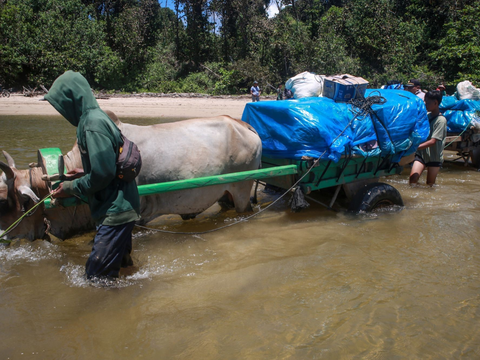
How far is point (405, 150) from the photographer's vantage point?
18.4 ft

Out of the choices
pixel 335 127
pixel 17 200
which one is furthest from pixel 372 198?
pixel 17 200

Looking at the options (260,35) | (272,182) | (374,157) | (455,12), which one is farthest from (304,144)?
(260,35)

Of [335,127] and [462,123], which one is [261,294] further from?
[462,123]

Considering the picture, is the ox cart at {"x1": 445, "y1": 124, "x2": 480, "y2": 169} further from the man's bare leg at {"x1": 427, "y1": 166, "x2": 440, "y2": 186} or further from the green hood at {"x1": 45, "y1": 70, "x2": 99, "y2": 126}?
the green hood at {"x1": 45, "y1": 70, "x2": 99, "y2": 126}

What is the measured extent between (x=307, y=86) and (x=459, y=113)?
15.8 feet

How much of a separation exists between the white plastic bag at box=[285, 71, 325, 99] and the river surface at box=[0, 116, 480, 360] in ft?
5.61

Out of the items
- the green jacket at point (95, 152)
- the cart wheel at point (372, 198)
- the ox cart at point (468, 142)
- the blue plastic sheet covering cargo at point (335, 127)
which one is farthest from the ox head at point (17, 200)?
the ox cart at point (468, 142)

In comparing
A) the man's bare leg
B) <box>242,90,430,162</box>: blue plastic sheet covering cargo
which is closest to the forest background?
the man's bare leg

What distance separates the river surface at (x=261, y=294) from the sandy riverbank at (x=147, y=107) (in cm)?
1395

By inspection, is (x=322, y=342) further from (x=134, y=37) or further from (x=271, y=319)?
(x=134, y=37)

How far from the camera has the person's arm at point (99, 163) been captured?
2943mm

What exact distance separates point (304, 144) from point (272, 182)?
819mm

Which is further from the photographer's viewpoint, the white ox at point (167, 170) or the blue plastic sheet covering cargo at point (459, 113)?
the blue plastic sheet covering cargo at point (459, 113)

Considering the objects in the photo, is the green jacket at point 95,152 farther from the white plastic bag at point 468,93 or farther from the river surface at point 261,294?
the white plastic bag at point 468,93
